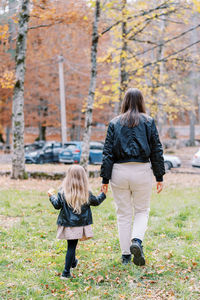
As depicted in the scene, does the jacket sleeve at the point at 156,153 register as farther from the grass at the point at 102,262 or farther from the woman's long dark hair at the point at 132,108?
the grass at the point at 102,262

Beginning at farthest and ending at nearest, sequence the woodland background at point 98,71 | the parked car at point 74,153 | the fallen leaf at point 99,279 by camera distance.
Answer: the parked car at point 74,153, the woodland background at point 98,71, the fallen leaf at point 99,279

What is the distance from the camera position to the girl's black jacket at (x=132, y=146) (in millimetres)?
4148

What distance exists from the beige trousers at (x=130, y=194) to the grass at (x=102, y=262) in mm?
423

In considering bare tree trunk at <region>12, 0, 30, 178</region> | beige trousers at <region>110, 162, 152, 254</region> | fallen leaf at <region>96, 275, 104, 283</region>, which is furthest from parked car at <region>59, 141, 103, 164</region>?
fallen leaf at <region>96, 275, 104, 283</region>

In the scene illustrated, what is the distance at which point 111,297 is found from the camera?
3.64 meters

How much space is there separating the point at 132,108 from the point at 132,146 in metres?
0.49

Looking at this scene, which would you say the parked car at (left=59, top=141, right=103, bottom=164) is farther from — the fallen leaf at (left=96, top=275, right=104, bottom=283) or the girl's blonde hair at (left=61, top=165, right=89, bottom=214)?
the fallen leaf at (left=96, top=275, right=104, bottom=283)

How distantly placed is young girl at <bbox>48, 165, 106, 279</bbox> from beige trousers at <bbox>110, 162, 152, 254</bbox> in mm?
336

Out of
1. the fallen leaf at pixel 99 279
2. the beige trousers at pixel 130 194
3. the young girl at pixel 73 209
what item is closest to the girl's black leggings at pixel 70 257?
the young girl at pixel 73 209

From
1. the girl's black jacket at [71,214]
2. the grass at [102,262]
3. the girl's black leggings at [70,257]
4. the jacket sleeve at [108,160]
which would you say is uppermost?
the jacket sleeve at [108,160]

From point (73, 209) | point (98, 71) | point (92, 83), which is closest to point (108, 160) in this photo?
point (73, 209)

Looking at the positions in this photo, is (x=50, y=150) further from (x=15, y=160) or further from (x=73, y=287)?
(x=73, y=287)

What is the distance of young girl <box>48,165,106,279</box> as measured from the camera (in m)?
4.07

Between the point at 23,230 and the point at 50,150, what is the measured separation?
58.5ft
